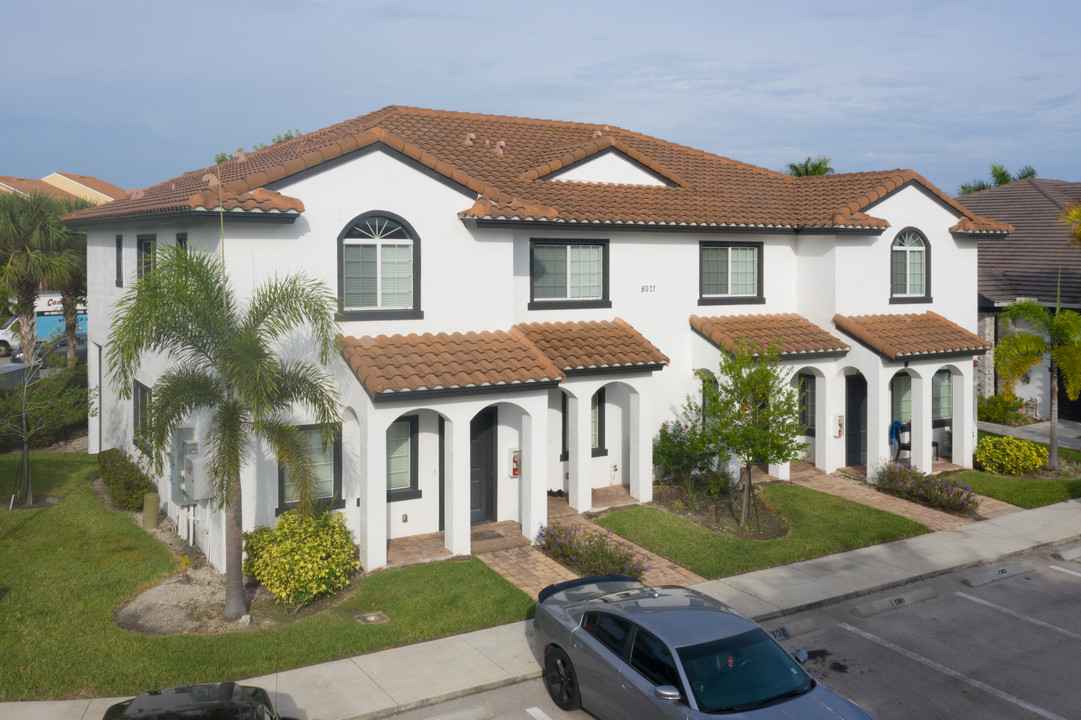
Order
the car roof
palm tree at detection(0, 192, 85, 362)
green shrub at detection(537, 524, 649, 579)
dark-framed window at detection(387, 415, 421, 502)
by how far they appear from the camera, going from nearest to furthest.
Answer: the car roof
green shrub at detection(537, 524, 649, 579)
dark-framed window at detection(387, 415, 421, 502)
palm tree at detection(0, 192, 85, 362)

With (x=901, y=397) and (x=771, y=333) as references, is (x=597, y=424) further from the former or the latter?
(x=901, y=397)

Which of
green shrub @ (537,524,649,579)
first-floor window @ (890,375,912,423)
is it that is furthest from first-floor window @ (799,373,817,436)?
green shrub @ (537,524,649,579)

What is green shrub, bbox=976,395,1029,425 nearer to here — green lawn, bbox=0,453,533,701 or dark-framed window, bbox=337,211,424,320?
dark-framed window, bbox=337,211,424,320

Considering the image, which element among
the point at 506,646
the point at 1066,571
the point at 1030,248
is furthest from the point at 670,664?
the point at 1030,248

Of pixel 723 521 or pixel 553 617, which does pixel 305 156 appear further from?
pixel 723 521

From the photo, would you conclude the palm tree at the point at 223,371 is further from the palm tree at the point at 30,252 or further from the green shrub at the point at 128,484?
the palm tree at the point at 30,252

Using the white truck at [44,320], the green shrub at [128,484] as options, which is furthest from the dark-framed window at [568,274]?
the white truck at [44,320]

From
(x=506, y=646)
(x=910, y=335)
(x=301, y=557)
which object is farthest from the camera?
(x=910, y=335)
